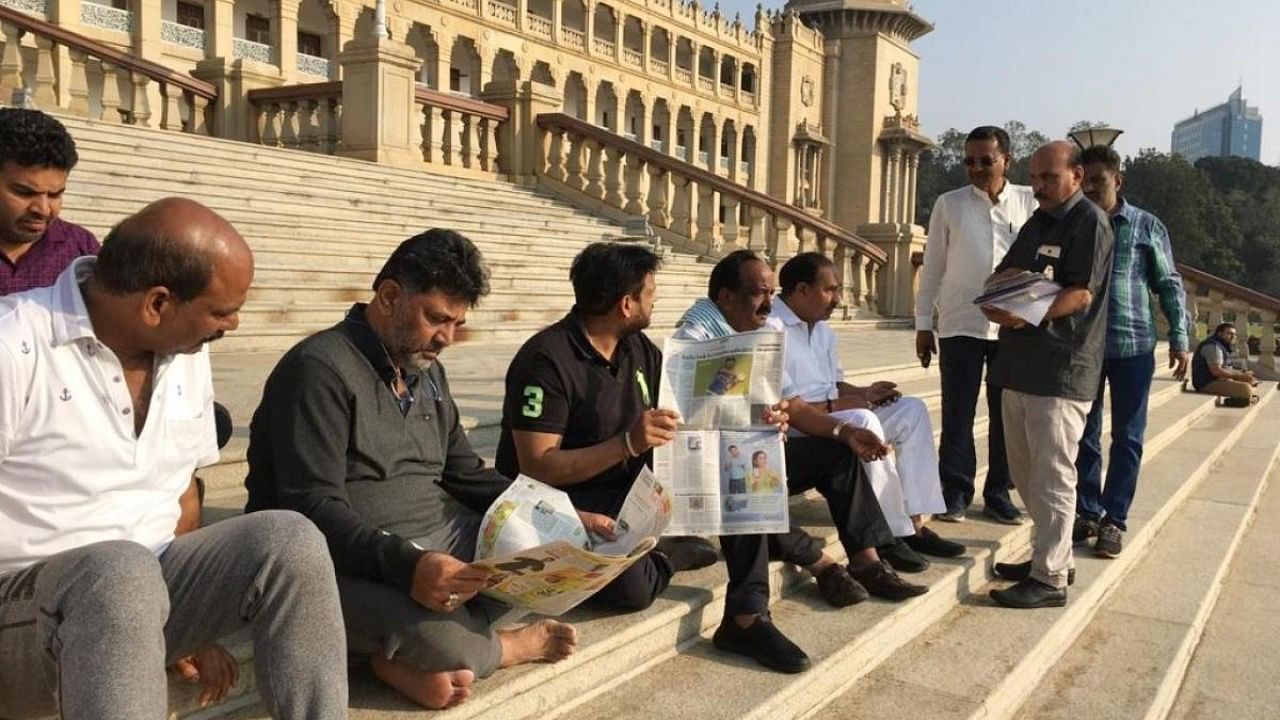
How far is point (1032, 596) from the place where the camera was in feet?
13.0

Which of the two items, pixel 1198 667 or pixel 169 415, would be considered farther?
pixel 1198 667

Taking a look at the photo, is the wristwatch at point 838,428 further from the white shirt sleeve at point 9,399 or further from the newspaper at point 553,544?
the white shirt sleeve at point 9,399

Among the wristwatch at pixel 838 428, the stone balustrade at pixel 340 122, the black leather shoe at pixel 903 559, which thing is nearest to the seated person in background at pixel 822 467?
the wristwatch at pixel 838 428

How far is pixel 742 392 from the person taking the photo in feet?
10.7

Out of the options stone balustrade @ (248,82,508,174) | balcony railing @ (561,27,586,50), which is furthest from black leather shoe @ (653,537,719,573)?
balcony railing @ (561,27,586,50)

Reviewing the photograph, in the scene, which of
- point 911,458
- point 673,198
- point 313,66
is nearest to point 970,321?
point 911,458

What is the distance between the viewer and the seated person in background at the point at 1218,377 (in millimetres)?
11461

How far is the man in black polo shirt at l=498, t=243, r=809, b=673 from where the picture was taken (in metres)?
3.11

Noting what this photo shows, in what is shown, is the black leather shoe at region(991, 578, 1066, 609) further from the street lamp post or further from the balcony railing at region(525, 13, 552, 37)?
the balcony railing at region(525, 13, 552, 37)

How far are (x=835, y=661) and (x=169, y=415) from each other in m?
2.08

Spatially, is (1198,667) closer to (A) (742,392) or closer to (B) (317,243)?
(A) (742,392)

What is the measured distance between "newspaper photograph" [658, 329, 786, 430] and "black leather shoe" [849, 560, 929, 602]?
35.1 inches

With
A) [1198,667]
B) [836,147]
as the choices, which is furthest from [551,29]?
[1198,667]

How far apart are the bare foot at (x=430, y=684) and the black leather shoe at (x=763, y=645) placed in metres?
0.99
